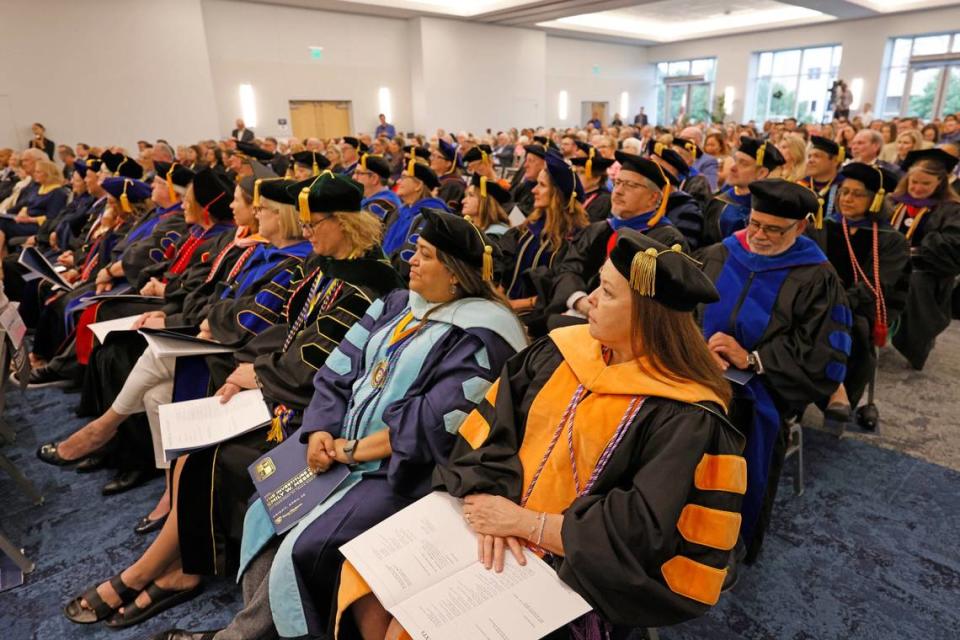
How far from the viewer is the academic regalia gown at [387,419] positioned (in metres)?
1.83

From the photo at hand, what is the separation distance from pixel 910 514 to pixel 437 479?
8.06 feet

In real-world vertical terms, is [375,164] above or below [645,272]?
above

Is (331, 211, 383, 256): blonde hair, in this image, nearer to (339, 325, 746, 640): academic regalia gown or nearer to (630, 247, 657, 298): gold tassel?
(339, 325, 746, 640): academic regalia gown

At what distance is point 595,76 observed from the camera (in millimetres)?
25031

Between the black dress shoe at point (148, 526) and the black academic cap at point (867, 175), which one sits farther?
the black academic cap at point (867, 175)

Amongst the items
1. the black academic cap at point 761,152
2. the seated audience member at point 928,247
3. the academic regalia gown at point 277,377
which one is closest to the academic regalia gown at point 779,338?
the academic regalia gown at point 277,377

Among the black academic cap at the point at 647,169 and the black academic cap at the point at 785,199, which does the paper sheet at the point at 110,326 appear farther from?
the black academic cap at the point at 785,199

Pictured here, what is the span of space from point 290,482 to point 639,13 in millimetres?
23110

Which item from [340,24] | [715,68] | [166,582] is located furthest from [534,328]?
[715,68]

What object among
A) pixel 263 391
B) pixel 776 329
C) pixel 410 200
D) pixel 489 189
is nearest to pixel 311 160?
pixel 410 200

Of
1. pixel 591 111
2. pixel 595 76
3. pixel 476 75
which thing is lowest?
pixel 591 111

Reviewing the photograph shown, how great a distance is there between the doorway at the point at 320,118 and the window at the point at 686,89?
15.3 metres

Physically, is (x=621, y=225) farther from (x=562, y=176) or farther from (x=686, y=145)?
(x=686, y=145)

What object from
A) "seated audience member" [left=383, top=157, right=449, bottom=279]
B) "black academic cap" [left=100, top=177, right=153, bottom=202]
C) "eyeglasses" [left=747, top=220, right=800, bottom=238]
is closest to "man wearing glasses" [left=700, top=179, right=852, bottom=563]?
"eyeglasses" [left=747, top=220, right=800, bottom=238]
